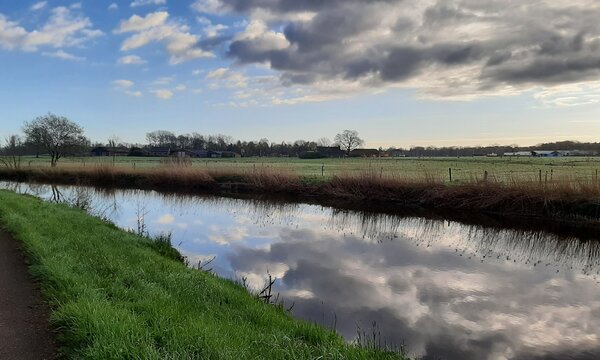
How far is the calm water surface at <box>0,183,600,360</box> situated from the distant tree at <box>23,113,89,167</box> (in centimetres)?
4477

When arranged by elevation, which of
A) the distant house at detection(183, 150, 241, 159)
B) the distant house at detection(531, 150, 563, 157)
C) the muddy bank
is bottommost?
the muddy bank

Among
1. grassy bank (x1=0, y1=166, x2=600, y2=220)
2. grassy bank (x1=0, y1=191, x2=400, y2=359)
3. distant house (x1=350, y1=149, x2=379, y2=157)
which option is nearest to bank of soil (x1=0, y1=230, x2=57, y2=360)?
grassy bank (x1=0, y1=191, x2=400, y2=359)

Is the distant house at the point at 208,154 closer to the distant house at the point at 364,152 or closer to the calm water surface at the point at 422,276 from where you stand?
the distant house at the point at 364,152

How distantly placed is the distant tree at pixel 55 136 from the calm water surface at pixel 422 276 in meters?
44.8

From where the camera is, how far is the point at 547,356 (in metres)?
6.94

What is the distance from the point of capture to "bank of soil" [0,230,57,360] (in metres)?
4.36

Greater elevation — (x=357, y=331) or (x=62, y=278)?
(x=62, y=278)

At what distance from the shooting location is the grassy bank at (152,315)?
4.39 metres

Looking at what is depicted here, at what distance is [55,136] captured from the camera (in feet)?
197

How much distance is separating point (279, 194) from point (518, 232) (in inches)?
670

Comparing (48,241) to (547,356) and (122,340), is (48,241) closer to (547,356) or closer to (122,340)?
(122,340)

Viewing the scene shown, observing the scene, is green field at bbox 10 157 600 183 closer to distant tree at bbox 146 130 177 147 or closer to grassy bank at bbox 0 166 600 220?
grassy bank at bbox 0 166 600 220

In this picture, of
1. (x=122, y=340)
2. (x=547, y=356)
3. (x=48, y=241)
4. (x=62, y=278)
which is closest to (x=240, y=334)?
(x=122, y=340)

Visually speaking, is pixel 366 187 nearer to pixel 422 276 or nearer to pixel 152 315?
→ pixel 422 276
